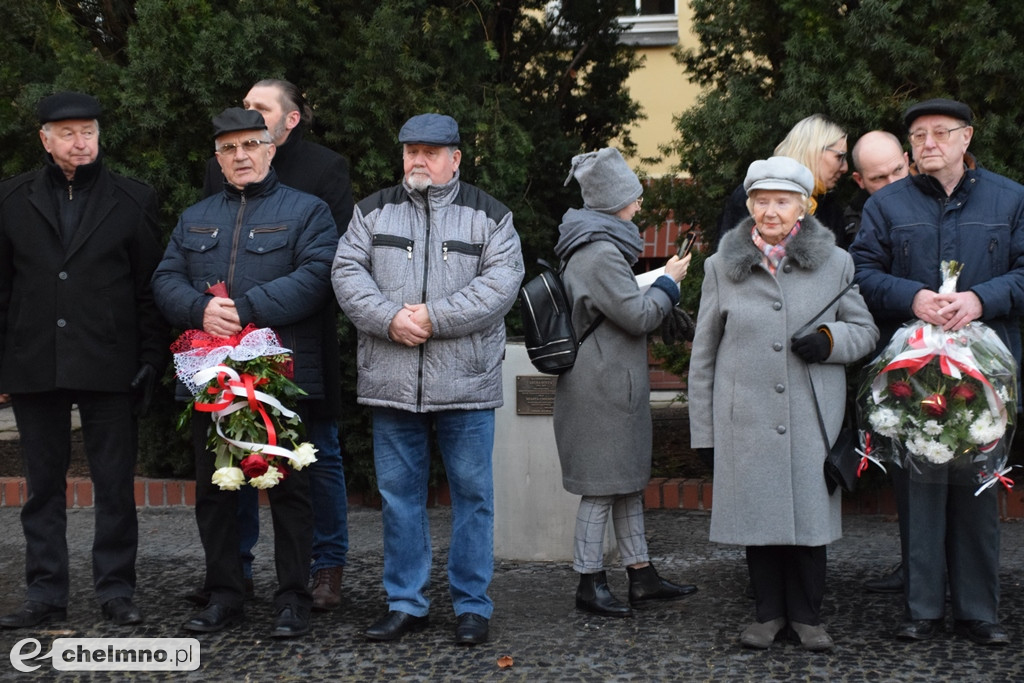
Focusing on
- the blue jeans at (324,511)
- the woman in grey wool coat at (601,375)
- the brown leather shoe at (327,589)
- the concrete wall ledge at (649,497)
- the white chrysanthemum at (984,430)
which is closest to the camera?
the white chrysanthemum at (984,430)

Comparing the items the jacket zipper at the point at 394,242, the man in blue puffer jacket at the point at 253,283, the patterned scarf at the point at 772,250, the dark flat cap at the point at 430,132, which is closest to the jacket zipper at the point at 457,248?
the jacket zipper at the point at 394,242

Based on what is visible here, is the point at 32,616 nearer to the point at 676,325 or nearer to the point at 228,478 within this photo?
the point at 228,478

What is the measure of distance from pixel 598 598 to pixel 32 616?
223cm

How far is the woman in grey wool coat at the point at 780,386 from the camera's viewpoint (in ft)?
15.8

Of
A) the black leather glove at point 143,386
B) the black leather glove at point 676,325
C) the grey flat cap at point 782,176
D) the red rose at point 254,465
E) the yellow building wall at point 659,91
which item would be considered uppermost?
the yellow building wall at point 659,91

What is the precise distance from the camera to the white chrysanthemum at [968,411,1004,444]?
15.3 feet

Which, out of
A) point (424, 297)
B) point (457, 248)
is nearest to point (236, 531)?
Answer: point (424, 297)

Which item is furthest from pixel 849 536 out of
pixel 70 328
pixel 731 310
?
pixel 70 328

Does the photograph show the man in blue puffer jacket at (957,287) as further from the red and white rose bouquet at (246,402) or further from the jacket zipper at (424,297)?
the red and white rose bouquet at (246,402)

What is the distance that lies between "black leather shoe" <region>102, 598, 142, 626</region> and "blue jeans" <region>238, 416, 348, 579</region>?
480mm

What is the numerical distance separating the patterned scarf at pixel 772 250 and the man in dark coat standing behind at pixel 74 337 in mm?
2433

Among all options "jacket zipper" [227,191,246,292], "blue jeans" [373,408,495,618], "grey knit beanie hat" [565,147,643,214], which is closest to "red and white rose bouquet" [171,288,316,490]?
"jacket zipper" [227,191,246,292]

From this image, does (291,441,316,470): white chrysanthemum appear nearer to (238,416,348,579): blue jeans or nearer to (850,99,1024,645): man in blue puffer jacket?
(238,416,348,579): blue jeans

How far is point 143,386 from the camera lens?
213 inches
